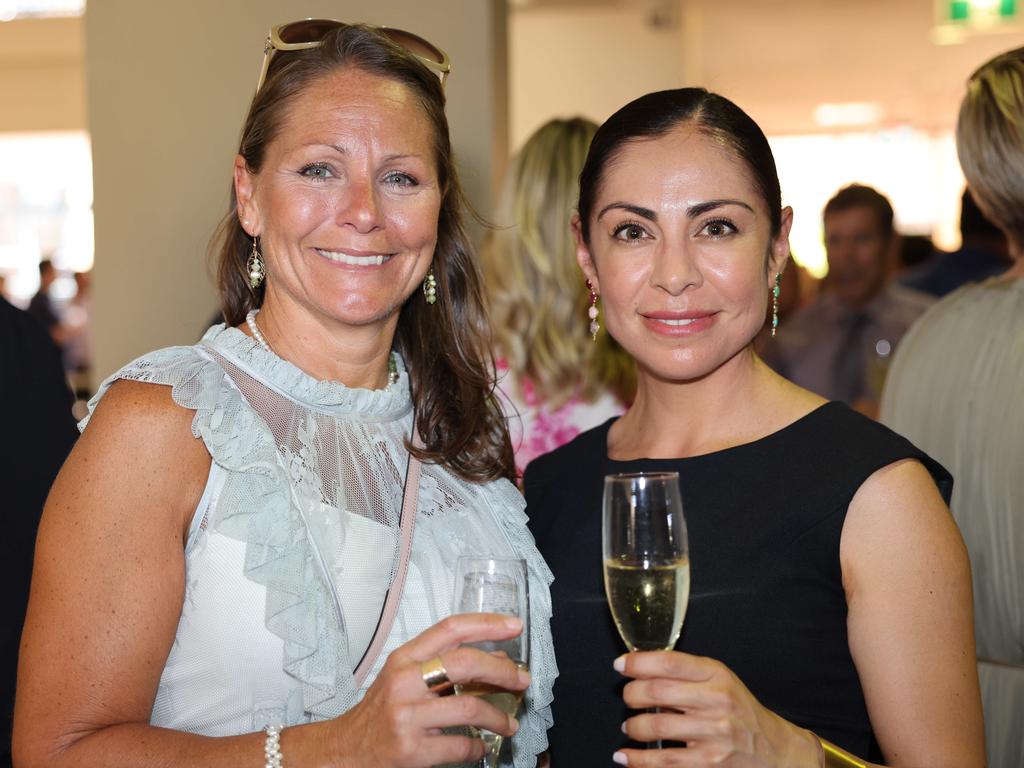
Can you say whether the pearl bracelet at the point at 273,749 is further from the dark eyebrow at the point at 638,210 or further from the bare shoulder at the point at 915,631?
the dark eyebrow at the point at 638,210

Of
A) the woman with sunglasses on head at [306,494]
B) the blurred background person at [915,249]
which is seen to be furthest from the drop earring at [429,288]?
the blurred background person at [915,249]

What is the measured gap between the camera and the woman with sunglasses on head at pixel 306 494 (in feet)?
5.44

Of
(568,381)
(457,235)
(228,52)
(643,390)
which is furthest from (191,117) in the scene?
(643,390)

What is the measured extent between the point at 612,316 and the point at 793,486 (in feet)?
1.51

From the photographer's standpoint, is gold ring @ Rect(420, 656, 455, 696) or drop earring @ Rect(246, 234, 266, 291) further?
drop earring @ Rect(246, 234, 266, 291)

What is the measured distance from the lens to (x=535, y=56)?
30.1ft

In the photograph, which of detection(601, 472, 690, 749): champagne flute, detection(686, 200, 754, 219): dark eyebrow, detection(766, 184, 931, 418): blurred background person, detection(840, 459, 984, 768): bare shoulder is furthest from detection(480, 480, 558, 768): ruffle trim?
detection(766, 184, 931, 418): blurred background person

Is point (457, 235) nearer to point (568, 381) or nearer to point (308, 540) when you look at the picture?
point (308, 540)

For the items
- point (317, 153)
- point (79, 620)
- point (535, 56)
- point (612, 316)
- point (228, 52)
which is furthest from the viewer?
point (535, 56)

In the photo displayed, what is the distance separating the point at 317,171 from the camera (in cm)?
203

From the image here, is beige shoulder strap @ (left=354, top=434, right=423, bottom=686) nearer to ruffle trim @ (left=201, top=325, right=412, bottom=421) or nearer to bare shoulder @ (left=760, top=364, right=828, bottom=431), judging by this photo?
ruffle trim @ (left=201, top=325, right=412, bottom=421)

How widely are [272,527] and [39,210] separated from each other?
47.4ft

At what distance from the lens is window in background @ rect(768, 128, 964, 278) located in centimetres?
1670

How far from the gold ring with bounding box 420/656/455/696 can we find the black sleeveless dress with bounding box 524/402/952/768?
587 millimetres
